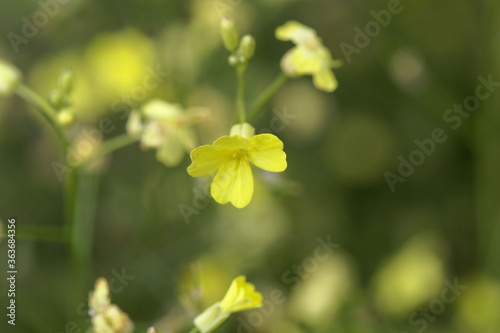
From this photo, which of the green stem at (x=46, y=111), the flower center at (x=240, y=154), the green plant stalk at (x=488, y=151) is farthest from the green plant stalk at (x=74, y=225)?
the green plant stalk at (x=488, y=151)

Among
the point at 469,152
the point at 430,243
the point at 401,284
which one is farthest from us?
the point at 469,152

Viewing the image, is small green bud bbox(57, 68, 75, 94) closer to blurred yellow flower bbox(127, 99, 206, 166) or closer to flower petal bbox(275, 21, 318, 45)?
blurred yellow flower bbox(127, 99, 206, 166)

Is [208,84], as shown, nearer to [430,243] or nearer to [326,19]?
[326,19]

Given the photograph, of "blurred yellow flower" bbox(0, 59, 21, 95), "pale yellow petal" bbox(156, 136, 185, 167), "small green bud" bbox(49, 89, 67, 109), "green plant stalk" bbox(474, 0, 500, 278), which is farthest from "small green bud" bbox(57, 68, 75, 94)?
"green plant stalk" bbox(474, 0, 500, 278)

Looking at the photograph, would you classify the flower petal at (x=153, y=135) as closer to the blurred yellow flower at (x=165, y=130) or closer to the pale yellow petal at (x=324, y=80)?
the blurred yellow flower at (x=165, y=130)

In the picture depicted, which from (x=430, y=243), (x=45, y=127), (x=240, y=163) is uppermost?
(x=45, y=127)

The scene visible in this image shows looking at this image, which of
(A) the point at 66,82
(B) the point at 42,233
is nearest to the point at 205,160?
(A) the point at 66,82

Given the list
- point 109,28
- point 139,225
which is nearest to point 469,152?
point 139,225
